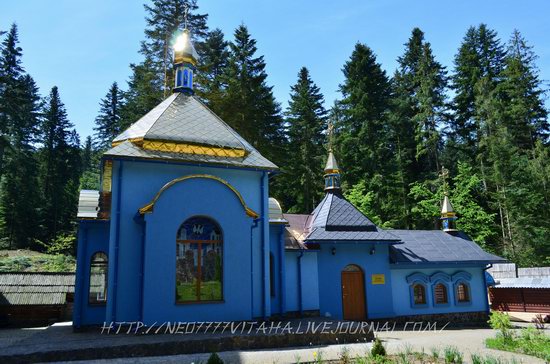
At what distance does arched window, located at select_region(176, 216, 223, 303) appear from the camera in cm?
985

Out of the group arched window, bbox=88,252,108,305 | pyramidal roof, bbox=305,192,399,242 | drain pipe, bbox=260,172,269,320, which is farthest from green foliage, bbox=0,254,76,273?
drain pipe, bbox=260,172,269,320

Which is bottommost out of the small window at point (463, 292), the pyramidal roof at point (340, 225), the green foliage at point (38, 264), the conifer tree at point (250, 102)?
the small window at point (463, 292)

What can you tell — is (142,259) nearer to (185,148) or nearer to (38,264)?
(185,148)

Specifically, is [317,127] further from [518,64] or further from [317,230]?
[317,230]

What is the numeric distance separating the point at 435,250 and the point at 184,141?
10560 mm

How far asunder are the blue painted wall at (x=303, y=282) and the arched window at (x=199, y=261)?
3.38 metres

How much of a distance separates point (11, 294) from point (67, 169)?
30.7 m

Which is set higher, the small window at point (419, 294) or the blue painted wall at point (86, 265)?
the blue painted wall at point (86, 265)

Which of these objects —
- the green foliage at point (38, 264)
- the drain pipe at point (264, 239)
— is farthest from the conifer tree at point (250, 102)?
the drain pipe at point (264, 239)

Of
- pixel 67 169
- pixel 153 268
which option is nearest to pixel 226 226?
pixel 153 268

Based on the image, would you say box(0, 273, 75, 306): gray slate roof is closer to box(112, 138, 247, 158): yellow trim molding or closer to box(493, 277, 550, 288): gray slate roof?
box(112, 138, 247, 158): yellow trim molding

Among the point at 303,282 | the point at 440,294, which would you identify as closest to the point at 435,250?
the point at 440,294

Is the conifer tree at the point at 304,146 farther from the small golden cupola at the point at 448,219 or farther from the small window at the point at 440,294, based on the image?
the small window at the point at 440,294

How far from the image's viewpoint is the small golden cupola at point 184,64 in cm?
1337
